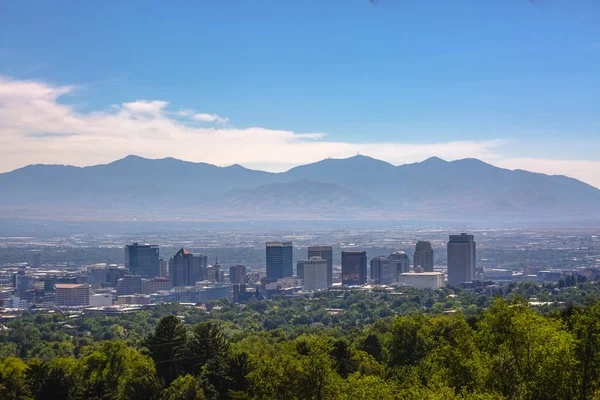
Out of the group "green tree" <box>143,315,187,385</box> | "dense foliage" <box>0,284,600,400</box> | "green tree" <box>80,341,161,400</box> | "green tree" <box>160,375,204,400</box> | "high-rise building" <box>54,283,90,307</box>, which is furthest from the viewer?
"high-rise building" <box>54,283,90,307</box>

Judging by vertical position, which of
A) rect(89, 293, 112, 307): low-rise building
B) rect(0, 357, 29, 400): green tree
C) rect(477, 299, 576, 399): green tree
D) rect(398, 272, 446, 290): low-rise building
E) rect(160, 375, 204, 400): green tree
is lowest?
rect(89, 293, 112, 307): low-rise building

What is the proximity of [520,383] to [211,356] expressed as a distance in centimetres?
2108

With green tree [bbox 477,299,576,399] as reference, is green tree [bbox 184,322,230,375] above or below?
below

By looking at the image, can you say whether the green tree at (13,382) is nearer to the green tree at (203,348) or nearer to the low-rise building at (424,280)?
the green tree at (203,348)

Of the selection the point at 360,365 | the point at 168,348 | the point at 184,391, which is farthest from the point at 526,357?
the point at 168,348

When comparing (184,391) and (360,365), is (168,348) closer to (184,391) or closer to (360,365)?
(184,391)

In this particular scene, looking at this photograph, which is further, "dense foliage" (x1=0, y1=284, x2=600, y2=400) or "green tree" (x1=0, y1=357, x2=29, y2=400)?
"green tree" (x1=0, y1=357, x2=29, y2=400)

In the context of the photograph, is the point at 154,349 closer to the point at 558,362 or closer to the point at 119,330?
the point at 558,362

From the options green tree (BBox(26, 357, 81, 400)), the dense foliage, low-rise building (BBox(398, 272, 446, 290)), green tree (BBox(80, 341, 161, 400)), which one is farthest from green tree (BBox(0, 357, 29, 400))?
low-rise building (BBox(398, 272, 446, 290))

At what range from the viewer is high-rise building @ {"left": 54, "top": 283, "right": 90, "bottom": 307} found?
7010 inches

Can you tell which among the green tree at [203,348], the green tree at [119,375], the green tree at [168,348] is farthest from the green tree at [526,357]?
the green tree at [168,348]

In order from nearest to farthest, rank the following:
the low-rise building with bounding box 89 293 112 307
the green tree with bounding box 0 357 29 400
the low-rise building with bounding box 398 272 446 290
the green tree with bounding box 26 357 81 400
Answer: the green tree with bounding box 0 357 29 400 → the green tree with bounding box 26 357 81 400 → the low-rise building with bounding box 89 293 112 307 → the low-rise building with bounding box 398 272 446 290

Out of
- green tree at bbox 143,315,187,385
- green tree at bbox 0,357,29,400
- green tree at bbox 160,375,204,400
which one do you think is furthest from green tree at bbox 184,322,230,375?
green tree at bbox 0,357,29,400

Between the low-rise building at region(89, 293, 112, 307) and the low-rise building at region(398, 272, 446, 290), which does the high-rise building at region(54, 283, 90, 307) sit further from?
the low-rise building at region(398, 272, 446, 290)
